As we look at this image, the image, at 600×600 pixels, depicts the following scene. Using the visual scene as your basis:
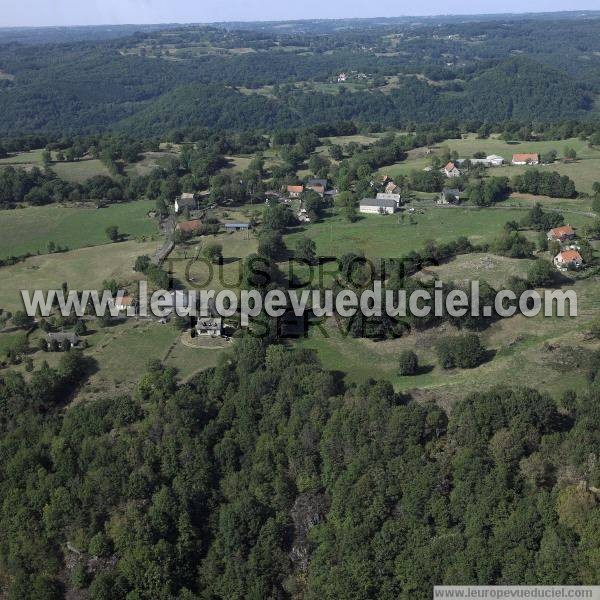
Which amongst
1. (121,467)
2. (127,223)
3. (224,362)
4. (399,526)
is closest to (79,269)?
(127,223)

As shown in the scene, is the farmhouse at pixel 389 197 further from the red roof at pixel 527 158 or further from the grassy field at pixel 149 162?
the grassy field at pixel 149 162

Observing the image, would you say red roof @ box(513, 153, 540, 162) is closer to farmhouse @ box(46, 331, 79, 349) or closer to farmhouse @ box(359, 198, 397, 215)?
farmhouse @ box(359, 198, 397, 215)

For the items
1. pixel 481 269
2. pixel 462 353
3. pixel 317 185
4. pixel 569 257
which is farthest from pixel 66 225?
pixel 569 257

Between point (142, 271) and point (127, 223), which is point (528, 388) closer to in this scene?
point (142, 271)

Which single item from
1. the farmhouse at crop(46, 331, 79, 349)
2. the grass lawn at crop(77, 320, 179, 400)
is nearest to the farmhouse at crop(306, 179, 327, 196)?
the grass lawn at crop(77, 320, 179, 400)

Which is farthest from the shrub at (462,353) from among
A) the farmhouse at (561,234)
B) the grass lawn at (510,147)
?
the grass lawn at (510,147)

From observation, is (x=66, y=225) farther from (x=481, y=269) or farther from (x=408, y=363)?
(x=408, y=363)

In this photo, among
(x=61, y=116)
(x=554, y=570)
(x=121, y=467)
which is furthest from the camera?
(x=61, y=116)

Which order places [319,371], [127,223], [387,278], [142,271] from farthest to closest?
[127,223], [142,271], [387,278], [319,371]
